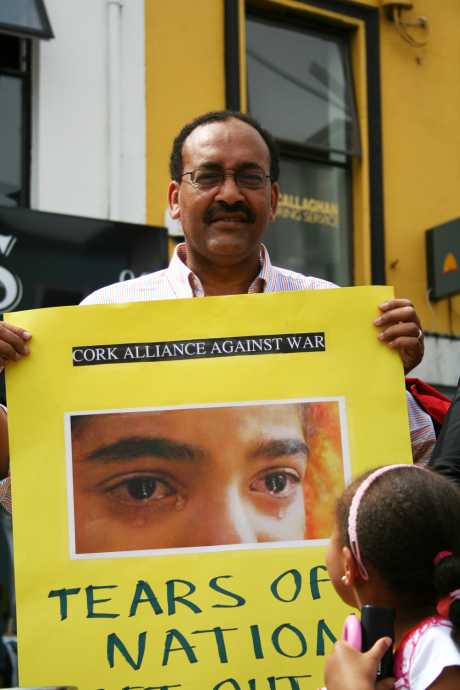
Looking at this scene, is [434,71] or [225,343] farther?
[434,71]

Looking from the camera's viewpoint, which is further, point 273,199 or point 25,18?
point 25,18

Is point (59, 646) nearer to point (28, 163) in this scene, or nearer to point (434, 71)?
point (28, 163)

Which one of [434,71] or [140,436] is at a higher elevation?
[434,71]

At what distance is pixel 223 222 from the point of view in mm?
2271

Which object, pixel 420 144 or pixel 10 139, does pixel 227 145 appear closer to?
pixel 10 139

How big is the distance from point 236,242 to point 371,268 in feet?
17.6

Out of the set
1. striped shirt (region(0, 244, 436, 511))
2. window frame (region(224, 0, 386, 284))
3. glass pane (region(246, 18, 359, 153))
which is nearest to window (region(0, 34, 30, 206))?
glass pane (region(246, 18, 359, 153))

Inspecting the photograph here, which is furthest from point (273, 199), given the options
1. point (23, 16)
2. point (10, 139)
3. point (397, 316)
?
point (10, 139)

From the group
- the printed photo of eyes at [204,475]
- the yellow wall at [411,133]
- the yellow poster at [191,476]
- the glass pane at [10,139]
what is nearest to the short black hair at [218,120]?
the yellow poster at [191,476]

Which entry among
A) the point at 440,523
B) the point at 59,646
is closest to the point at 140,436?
the point at 59,646

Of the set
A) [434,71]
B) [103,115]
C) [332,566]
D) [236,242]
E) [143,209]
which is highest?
[434,71]

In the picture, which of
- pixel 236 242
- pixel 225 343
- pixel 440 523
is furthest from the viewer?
pixel 236 242

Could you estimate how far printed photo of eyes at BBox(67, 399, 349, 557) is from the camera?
197 cm

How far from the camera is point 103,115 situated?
6539 mm
